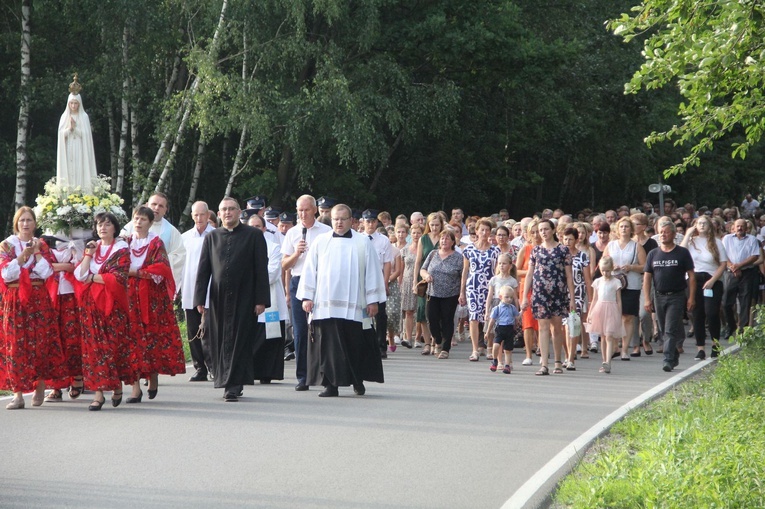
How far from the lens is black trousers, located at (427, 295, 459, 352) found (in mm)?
17156

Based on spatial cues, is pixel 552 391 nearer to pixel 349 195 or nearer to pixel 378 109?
pixel 378 109

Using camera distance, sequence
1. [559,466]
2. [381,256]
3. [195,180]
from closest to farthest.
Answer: [559,466]
[381,256]
[195,180]

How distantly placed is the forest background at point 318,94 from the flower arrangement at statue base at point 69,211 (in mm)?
14320

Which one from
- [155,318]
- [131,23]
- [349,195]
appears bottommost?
[155,318]

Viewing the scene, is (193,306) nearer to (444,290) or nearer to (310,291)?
(310,291)

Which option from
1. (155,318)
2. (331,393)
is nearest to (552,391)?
(331,393)

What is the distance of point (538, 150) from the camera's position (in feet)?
134

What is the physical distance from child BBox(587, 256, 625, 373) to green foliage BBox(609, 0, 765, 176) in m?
2.07

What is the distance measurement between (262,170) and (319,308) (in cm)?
1870

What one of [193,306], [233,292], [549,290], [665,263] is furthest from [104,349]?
[665,263]

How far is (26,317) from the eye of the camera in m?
11.3

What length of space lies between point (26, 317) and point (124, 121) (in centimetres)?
2004

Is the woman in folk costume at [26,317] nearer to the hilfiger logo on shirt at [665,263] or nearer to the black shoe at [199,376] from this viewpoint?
the black shoe at [199,376]

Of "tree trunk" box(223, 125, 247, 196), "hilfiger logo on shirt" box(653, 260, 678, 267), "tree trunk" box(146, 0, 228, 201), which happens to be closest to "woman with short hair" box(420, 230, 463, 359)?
"hilfiger logo on shirt" box(653, 260, 678, 267)
